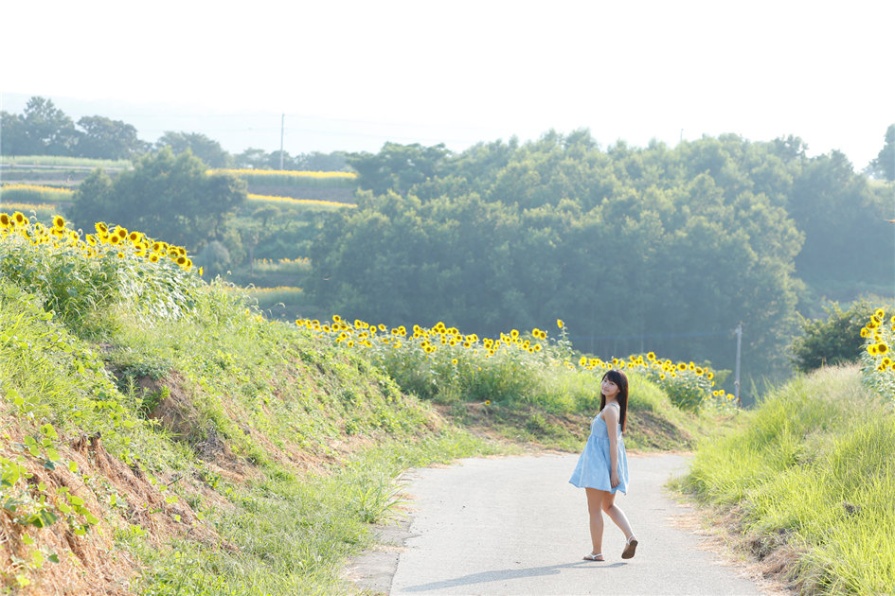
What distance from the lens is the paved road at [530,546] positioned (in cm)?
737

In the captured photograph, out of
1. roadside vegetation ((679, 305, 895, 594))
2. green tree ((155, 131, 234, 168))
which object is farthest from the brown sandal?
green tree ((155, 131, 234, 168))

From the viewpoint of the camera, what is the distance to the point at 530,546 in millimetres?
8734

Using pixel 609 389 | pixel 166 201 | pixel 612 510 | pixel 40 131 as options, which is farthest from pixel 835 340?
pixel 40 131

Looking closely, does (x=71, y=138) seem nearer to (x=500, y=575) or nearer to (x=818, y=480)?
(x=818, y=480)

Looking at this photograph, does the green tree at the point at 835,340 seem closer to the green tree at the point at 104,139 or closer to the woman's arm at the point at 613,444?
the woman's arm at the point at 613,444

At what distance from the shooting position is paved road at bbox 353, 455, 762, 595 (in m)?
7.37

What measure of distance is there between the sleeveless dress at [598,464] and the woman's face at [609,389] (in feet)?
0.34

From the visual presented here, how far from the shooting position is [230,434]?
9.62m

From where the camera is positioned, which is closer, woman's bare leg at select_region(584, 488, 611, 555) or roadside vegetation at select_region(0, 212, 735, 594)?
roadside vegetation at select_region(0, 212, 735, 594)

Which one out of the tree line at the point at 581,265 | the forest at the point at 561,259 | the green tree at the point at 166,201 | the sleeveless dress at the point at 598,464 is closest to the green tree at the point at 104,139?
the forest at the point at 561,259

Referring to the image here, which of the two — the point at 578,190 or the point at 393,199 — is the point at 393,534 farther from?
the point at 578,190

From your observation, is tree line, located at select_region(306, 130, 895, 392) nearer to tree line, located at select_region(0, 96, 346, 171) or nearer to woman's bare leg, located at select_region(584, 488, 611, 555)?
tree line, located at select_region(0, 96, 346, 171)

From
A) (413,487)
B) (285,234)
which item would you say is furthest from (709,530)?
(285,234)

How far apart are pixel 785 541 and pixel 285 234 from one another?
223ft
